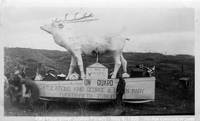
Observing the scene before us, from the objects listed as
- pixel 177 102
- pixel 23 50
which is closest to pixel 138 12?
pixel 177 102

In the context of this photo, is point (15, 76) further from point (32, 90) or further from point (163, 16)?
point (163, 16)

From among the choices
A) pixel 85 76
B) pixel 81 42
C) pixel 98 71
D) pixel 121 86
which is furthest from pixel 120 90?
pixel 81 42

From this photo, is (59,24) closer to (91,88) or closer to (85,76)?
(85,76)

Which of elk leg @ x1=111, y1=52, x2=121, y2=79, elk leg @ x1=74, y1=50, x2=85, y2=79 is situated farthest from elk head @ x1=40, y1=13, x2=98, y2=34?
elk leg @ x1=111, y1=52, x2=121, y2=79

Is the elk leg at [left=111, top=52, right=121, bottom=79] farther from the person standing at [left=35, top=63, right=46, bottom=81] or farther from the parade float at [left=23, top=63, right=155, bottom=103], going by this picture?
the person standing at [left=35, top=63, right=46, bottom=81]

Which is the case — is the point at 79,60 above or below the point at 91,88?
above

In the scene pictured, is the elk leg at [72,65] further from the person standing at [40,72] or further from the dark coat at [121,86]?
the dark coat at [121,86]
